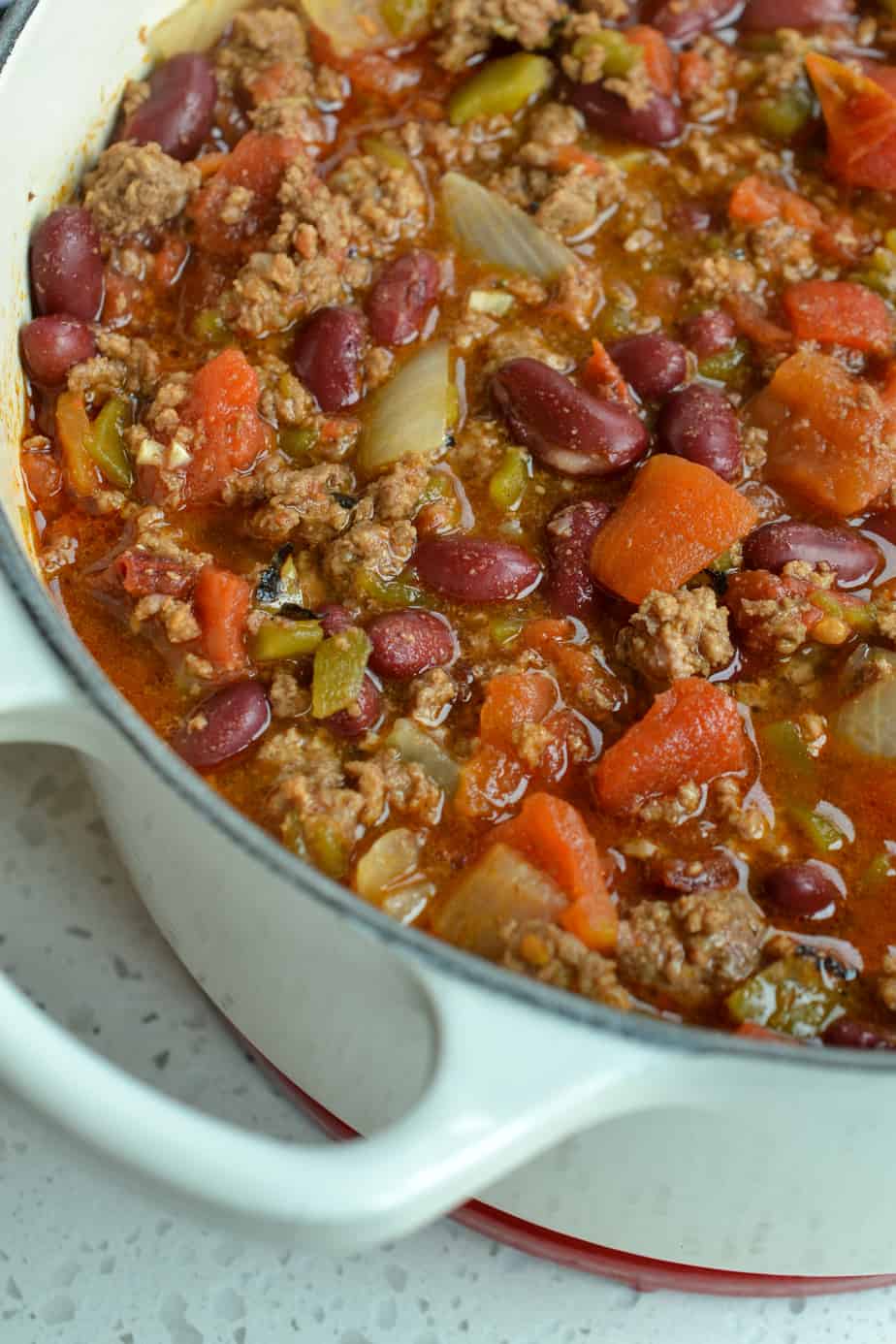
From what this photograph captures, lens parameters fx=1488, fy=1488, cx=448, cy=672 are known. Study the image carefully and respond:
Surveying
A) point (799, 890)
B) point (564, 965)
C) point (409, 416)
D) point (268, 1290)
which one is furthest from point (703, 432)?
point (268, 1290)

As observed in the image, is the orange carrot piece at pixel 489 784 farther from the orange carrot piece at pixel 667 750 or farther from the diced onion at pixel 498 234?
the diced onion at pixel 498 234

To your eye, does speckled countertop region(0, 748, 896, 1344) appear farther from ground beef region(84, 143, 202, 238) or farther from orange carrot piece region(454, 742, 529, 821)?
ground beef region(84, 143, 202, 238)

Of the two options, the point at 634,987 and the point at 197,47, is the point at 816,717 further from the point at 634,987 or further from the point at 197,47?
the point at 197,47

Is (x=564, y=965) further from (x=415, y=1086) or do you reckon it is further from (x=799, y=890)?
(x=799, y=890)

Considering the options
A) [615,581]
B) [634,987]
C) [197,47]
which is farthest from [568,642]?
[197,47]

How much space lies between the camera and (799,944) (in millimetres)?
2697

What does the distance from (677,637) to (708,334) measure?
34.3 inches

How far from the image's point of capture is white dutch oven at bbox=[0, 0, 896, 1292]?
1926 millimetres

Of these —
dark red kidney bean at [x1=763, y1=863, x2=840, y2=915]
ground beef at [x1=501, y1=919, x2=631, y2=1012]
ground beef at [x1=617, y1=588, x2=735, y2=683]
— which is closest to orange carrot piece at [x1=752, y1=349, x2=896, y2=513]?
ground beef at [x1=617, y1=588, x2=735, y2=683]

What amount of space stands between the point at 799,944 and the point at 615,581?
827 mm

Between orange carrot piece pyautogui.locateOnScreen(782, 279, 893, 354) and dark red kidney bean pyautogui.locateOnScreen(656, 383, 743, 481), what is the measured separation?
38cm

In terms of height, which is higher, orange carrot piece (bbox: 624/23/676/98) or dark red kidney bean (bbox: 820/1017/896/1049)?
orange carrot piece (bbox: 624/23/676/98)

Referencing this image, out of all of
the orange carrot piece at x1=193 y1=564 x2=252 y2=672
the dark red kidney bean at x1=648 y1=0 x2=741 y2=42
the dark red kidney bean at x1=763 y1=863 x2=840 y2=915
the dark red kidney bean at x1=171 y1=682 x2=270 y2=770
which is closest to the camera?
the dark red kidney bean at x1=763 y1=863 x2=840 y2=915

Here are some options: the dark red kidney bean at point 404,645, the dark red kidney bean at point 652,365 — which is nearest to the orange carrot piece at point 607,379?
the dark red kidney bean at point 652,365
